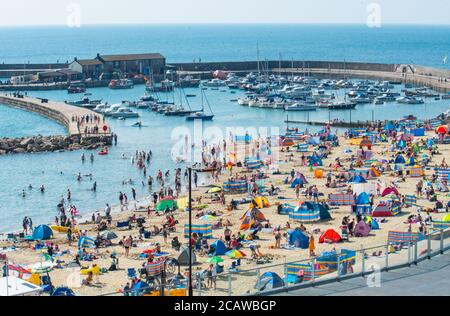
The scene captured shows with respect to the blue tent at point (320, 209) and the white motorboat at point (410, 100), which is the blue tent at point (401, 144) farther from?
the white motorboat at point (410, 100)

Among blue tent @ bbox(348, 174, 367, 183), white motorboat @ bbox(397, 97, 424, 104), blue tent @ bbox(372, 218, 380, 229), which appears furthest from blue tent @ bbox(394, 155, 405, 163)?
white motorboat @ bbox(397, 97, 424, 104)

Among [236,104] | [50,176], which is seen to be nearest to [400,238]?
[50,176]

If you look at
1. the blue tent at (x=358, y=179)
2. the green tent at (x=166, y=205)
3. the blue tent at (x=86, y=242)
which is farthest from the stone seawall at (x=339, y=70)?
the blue tent at (x=86, y=242)

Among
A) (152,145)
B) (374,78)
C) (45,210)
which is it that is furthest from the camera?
(374,78)
